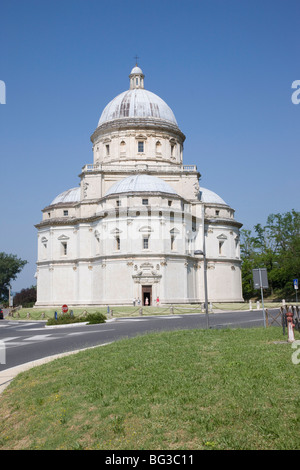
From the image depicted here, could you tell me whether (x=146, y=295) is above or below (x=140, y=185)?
below

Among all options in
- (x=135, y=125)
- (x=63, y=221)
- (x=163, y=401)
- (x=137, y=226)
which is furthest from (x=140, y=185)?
(x=163, y=401)

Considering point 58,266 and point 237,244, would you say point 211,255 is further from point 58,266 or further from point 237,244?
point 58,266

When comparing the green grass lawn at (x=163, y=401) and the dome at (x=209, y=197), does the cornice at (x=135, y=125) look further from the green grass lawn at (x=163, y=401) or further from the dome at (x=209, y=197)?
the green grass lawn at (x=163, y=401)

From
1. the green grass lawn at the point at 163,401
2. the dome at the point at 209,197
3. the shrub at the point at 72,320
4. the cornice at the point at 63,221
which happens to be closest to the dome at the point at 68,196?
the cornice at the point at 63,221

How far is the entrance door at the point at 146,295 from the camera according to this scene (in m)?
60.7

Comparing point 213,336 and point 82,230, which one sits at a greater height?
point 82,230

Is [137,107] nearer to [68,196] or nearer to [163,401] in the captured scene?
[68,196]

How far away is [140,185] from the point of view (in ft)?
208

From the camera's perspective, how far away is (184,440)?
7.77 metres

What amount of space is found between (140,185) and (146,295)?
14.1m

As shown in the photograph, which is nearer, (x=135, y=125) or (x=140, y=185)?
(x=140, y=185)

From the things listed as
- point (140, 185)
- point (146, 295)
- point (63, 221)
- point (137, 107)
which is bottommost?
point (146, 295)
